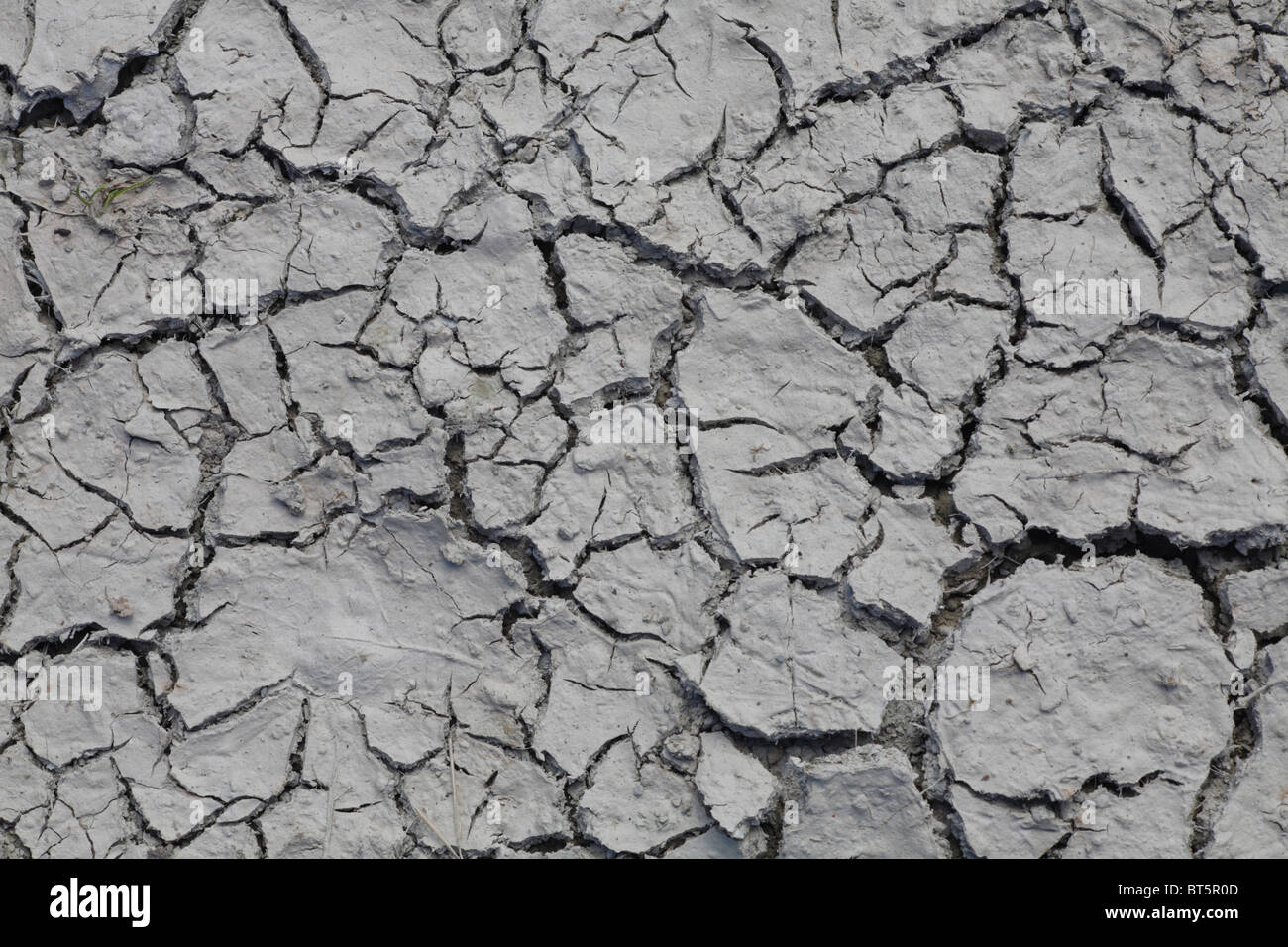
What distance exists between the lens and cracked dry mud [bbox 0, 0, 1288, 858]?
2551mm

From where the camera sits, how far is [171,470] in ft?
8.86

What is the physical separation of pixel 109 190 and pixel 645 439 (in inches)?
63.2

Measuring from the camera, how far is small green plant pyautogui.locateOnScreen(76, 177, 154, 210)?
2.79 m

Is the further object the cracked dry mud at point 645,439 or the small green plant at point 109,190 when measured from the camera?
the small green plant at point 109,190

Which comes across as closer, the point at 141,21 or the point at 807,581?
the point at 807,581

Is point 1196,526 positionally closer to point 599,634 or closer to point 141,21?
point 599,634

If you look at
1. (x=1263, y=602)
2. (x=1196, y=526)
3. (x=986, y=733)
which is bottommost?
(x=986, y=733)

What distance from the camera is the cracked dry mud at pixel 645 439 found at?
255 centimetres

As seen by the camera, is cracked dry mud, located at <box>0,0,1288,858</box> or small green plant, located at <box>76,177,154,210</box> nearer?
cracked dry mud, located at <box>0,0,1288,858</box>

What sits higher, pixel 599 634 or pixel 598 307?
pixel 598 307

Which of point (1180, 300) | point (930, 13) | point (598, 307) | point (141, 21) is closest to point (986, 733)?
point (1180, 300)

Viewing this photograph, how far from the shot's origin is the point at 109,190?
2799 mm

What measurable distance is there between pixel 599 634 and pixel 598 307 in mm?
864

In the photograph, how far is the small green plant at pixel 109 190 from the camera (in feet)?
9.16
